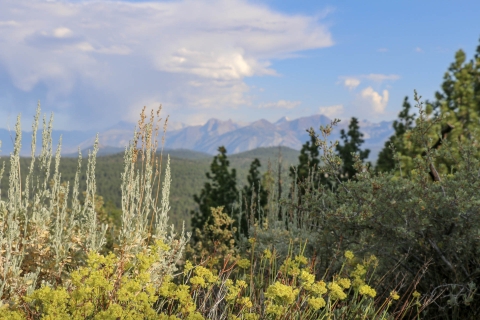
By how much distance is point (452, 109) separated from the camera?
40.9 feet

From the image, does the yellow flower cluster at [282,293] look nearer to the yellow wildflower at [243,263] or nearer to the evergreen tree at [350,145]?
the yellow wildflower at [243,263]

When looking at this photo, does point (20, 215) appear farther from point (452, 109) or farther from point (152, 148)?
point (452, 109)

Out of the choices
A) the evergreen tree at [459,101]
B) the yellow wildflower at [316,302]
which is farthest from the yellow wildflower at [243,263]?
the evergreen tree at [459,101]

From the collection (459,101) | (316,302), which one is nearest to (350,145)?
(459,101)

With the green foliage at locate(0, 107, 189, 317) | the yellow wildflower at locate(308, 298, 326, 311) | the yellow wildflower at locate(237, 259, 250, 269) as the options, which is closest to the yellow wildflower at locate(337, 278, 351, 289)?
the yellow wildflower at locate(308, 298, 326, 311)

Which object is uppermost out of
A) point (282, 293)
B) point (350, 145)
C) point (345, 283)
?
point (350, 145)

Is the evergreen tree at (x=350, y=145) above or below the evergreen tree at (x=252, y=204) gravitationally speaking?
above

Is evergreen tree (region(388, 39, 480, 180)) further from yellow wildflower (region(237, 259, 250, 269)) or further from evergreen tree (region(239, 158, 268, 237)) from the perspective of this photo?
yellow wildflower (region(237, 259, 250, 269))

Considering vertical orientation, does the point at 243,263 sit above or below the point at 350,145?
below

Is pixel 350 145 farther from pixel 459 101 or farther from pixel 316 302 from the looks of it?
pixel 316 302

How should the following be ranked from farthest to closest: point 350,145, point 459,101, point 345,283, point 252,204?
point 350,145, point 459,101, point 252,204, point 345,283

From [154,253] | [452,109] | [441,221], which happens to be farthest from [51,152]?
[452,109]

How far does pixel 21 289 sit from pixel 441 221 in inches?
146

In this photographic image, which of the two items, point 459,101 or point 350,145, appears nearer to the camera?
point 459,101
